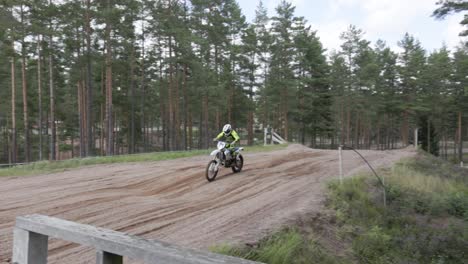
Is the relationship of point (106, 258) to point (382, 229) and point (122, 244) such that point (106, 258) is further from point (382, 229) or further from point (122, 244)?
point (382, 229)

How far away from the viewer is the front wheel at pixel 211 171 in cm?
1042

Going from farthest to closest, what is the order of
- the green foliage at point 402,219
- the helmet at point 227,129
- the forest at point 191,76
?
the forest at point 191,76 < the helmet at point 227,129 < the green foliage at point 402,219

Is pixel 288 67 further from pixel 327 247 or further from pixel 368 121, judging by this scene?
pixel 327 247

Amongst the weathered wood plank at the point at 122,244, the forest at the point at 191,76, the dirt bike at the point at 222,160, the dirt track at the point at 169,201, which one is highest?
the forest at the point at 191,76

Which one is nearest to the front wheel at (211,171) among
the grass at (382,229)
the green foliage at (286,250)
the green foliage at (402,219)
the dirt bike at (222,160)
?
the dirt bike at (222,160)

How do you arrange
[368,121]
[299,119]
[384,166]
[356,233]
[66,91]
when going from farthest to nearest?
[368,121], [299,119], [66,91], [384,166], [356,233]

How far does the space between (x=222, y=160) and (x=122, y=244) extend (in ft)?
30.0

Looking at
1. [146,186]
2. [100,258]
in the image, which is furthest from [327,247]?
[146,186]

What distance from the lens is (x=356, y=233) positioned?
680 cm

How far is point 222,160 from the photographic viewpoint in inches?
435

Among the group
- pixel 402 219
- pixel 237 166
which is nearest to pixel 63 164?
pixel 237 166

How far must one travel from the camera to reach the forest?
24.5m

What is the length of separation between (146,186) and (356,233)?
19.4ft

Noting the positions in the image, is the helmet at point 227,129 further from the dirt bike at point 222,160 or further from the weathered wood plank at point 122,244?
the weathered wood plank at point 122,244
